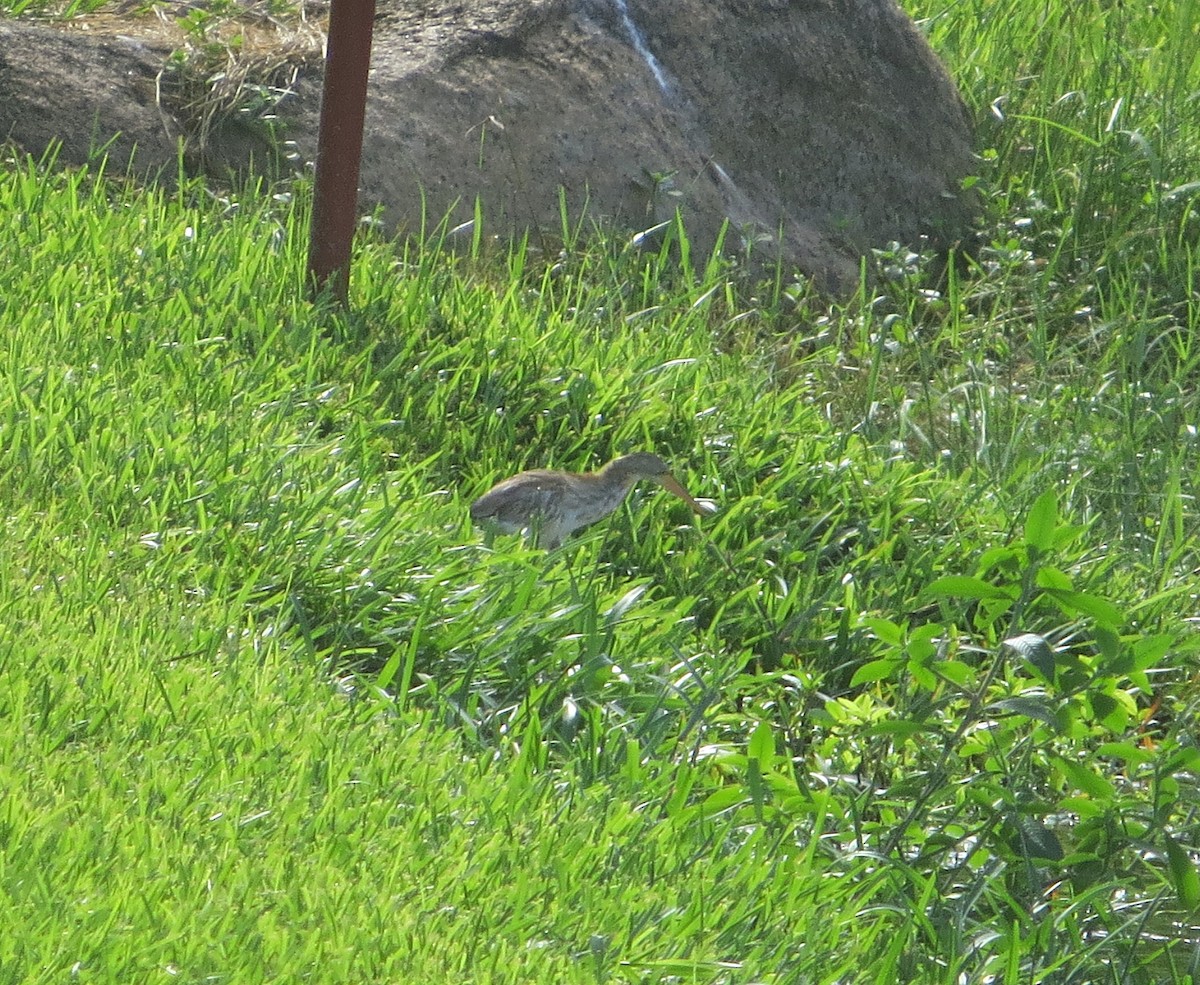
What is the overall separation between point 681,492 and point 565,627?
911 millimetres

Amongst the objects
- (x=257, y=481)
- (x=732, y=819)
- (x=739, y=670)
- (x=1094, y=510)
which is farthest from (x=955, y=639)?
(x=257, y=481)

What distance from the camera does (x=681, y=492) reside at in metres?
4.95

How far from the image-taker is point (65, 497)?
13.1 feet

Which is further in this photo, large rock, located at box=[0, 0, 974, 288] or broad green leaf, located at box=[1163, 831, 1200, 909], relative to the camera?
large rock, located at box=[0, 0, 974, 288]

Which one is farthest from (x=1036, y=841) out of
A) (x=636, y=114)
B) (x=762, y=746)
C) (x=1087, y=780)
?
(x=636, y=114)

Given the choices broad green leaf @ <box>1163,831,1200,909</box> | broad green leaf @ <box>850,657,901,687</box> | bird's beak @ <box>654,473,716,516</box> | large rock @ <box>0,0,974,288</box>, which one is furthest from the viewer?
large rock @ <box>0,0,974,288</box>

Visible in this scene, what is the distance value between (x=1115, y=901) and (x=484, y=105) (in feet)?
13.9

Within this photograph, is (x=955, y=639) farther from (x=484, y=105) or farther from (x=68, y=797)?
(x=484, y=105)

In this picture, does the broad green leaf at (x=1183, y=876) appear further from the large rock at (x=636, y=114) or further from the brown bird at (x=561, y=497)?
the large rock at (x=636, y=114)

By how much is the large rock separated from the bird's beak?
1.77 meters

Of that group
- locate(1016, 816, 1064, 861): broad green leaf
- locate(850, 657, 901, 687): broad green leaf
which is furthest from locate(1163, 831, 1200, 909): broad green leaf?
locate(850, 657, 901, 687): broad green leaf

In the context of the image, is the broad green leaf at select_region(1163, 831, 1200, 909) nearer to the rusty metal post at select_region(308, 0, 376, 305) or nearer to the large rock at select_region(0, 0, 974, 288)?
the rusty metal post at select_region(308, 0, 376, 305)

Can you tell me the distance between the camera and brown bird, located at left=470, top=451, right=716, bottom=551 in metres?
4.66

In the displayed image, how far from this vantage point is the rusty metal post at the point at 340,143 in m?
5.01
